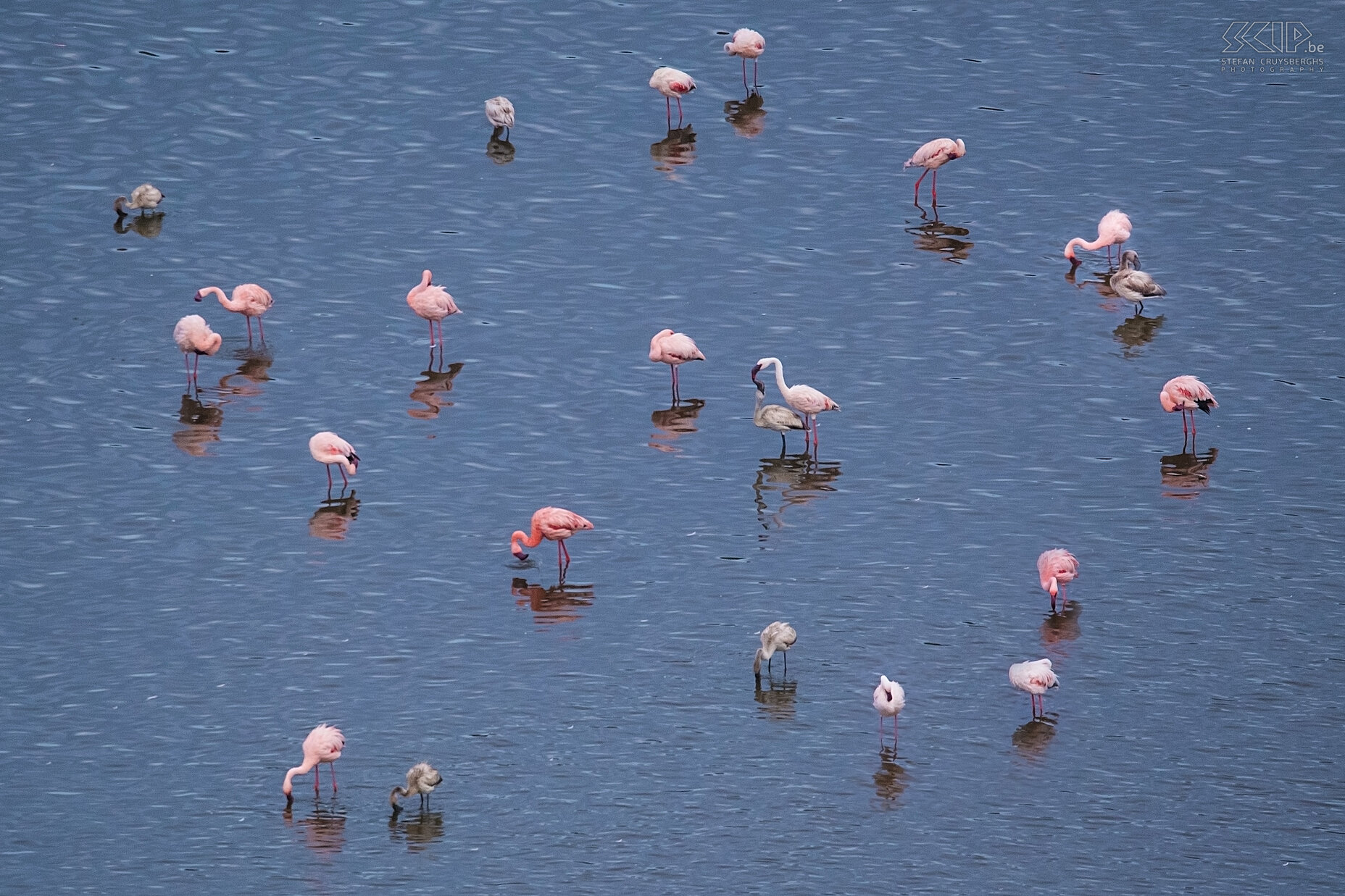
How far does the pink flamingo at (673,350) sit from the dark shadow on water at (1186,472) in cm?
651

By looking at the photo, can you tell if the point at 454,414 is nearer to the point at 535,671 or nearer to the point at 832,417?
the point at 832,417

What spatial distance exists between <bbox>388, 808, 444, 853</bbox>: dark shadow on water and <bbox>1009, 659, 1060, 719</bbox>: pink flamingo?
5.79 meters

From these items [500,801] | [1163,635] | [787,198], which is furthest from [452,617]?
[787,198]

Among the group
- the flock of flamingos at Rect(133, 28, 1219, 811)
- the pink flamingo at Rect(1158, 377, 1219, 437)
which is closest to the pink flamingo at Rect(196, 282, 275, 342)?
the flock of flamingos at Rect(133, 28, 1219, 811)

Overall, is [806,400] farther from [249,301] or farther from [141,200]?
[141,200]

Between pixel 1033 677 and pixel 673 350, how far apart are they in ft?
30.0

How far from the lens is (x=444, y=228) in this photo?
31.5 m

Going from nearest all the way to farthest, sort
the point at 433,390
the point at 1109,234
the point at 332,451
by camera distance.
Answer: the point at 332,451
the point at 433,390
the point at 1109,234

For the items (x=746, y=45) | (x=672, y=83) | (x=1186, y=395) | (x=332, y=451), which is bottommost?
(x=332, y=451)

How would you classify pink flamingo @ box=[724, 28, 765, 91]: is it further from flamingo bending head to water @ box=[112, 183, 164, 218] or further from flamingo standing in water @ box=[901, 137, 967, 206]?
flamingo bending head to water @ box=[112, 183, 164, 218]

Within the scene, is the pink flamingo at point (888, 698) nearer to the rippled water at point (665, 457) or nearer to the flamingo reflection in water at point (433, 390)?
the rippled water at point (665, 457)

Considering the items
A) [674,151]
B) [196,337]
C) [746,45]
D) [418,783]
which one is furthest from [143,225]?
[418,783]

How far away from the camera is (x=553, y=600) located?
21.5 metres

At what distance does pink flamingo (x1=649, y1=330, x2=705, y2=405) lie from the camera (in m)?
26.1
